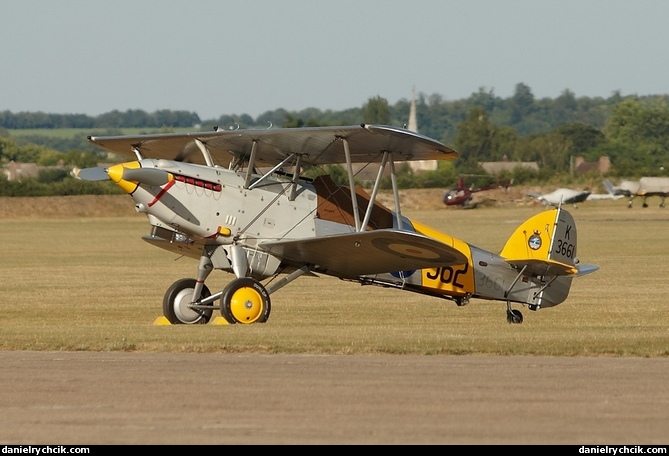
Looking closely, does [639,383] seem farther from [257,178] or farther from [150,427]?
[257,178]

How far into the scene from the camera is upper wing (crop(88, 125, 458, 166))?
1608cm

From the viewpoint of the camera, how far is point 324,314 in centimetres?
1972

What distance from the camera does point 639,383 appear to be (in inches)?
405

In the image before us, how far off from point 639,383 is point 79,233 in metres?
44.9

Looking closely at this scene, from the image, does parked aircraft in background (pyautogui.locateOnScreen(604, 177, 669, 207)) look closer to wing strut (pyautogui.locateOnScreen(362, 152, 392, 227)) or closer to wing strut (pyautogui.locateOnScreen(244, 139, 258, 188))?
wing strut (pyautogui.locateOnScreen(362, 152, 392, 227))

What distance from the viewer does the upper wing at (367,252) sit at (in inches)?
619

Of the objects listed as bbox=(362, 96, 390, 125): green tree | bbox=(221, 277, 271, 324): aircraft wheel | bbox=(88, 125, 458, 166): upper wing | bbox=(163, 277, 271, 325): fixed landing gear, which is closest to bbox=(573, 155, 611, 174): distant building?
bbox=(362, 96, 390, 125): green tree

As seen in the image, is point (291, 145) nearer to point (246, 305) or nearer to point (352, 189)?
point (352, 189)

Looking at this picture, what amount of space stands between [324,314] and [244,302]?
12.8ft

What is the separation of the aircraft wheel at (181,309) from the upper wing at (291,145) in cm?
185

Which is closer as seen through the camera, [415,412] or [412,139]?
[415,412]

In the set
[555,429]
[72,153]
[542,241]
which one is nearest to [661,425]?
[555,429]

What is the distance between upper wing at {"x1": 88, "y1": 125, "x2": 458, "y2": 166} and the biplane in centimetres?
2

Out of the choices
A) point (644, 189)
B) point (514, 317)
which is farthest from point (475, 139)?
point (514, 317)
